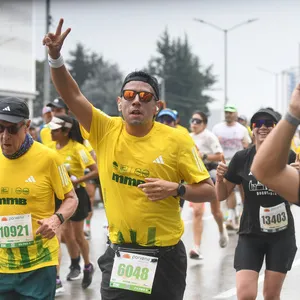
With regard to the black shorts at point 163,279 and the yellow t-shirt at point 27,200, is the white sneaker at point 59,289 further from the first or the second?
the black shorts at point 163,279

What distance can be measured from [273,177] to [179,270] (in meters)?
1.78

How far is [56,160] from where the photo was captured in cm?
534

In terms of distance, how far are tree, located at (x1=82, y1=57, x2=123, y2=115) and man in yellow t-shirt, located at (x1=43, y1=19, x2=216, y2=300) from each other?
198ft

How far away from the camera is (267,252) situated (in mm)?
6223

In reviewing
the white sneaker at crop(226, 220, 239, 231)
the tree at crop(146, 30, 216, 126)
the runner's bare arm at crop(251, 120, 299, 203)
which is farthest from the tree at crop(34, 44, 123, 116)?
the runner's bare arm at crop(251, 120, 299, 203)

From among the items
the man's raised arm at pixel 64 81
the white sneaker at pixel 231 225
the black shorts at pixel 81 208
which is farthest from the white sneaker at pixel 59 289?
the white sneaker at pixel 231 225

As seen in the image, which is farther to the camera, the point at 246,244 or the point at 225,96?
the point at 225,96

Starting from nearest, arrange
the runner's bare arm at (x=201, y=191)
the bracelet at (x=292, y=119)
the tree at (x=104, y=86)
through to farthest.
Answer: the bracelet at (x=292, y=119)
the runner's bare arm at (x=201, y=191)
the tree at (x=104, y=86)

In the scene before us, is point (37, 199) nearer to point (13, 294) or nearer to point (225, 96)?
point (13, 294)

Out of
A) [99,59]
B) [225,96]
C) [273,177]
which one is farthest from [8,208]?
[99,59]

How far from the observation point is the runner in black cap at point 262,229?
6062 mm

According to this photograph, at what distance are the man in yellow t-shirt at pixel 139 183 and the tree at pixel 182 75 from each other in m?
→ 66.3

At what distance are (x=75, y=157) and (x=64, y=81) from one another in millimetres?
4613

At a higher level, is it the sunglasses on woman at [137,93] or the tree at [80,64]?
the tree at [80,64]
